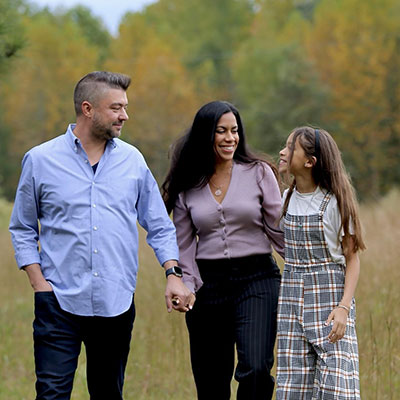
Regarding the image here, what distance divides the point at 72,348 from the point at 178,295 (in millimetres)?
595

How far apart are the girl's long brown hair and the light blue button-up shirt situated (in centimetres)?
88

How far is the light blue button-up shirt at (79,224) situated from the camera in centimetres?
402

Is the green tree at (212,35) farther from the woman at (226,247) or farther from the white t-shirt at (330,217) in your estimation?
the white t-shirt at (330,217)

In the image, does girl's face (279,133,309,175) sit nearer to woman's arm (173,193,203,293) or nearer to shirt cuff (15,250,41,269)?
woman's arm (173,193,203,293)

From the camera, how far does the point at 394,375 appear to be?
533cm

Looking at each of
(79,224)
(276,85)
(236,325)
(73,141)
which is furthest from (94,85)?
(276,85)

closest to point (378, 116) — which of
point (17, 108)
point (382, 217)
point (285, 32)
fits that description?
point (285, 32)

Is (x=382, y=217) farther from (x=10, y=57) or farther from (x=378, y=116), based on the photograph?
(x=378, y=116)

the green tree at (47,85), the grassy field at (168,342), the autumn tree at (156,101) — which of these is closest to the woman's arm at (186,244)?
the grassy field at (168,342)

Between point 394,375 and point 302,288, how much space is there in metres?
1.53

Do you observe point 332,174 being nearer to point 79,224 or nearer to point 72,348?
point 79,224

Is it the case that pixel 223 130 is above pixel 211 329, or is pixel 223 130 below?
above

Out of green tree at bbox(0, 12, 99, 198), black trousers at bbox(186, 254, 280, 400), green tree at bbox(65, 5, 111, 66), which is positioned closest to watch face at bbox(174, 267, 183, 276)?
black trousers at bbox(186, 254, 280, 400)

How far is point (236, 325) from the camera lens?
4.43 meters
